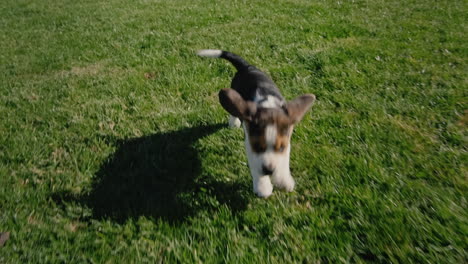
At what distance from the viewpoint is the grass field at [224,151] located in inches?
Result: 109

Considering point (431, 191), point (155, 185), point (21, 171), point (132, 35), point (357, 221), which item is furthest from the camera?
point (132, 35)

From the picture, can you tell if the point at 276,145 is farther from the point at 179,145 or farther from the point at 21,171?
the point at 21,171

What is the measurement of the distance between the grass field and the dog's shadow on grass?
0.02 metres

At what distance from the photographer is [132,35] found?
8266 mm

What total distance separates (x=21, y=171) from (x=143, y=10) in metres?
8.49

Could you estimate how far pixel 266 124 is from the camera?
9.17 feet

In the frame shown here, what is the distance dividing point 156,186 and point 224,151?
3.20 feet

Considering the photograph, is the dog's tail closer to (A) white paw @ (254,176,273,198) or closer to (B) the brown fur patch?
(B) the brown fur patch

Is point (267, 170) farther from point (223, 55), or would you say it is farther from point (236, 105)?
point (223, 55)

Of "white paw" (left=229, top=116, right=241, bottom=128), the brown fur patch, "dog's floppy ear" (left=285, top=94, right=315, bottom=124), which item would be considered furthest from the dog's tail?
the brown fur patch

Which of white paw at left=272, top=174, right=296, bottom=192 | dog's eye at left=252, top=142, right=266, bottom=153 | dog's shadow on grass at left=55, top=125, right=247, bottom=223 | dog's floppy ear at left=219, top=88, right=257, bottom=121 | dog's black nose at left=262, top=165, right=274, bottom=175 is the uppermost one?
dog's floppy ear at left=219, top=88, right=257, bottom=121

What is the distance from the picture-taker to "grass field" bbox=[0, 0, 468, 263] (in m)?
2.77

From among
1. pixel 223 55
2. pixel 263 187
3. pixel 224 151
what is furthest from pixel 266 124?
pixel 223 55

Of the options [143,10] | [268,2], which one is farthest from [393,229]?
[143,10]
